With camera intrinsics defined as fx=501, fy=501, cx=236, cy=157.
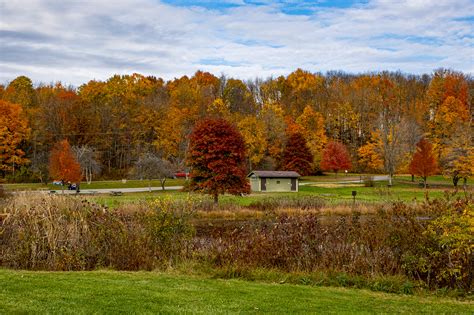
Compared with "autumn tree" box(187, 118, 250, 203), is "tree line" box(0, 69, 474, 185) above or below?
above

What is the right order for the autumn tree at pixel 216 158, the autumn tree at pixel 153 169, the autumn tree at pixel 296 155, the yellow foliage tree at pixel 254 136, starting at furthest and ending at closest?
the autumn tree at pixel 296 155
the yellow foliage tree at pixel 254 136
the autumn tree at pixel 153 169
the autumn tree at pixel 216 158

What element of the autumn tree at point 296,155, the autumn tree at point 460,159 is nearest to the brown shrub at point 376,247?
the autumn tree at point 460,159

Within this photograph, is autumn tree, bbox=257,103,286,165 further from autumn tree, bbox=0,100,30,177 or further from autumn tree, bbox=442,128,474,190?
autumn tree, bbox=0,100,30,177

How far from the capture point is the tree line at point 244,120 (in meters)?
62.6

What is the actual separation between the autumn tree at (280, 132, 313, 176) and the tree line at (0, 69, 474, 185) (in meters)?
0.68

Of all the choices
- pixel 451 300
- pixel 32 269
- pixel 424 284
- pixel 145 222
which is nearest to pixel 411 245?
pixel 424 284

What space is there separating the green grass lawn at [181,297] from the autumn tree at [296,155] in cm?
5700

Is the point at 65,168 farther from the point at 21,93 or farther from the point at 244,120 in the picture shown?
the point at 21,93

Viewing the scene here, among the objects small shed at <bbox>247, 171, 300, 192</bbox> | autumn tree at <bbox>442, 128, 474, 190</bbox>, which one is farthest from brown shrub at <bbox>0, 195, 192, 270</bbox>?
autumn tree at <bbox>442, 128, 474, 190</bbox>

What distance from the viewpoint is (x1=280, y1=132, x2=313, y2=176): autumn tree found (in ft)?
223

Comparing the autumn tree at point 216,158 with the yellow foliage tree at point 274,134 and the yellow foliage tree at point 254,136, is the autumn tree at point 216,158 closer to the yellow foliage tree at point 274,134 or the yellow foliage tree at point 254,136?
the yellow foliage tree at point 254,136

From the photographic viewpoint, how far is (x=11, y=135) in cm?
6084

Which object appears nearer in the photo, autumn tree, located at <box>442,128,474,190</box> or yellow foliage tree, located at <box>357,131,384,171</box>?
autumn tree, located at <box>442,128,474,190</box>

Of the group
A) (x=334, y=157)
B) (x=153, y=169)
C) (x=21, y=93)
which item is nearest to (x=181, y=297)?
(x=153, y=169)
